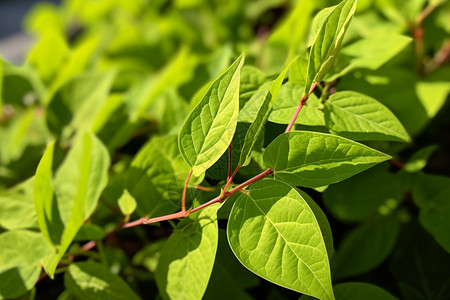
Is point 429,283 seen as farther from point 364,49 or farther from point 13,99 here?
point 13,99

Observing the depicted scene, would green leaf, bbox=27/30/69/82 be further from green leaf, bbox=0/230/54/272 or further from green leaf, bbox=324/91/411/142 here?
green leaf, bbox=324/91/411/142

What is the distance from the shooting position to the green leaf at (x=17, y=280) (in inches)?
20.6

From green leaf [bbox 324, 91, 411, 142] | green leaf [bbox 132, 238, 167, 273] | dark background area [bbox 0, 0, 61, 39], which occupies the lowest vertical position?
dark background area [bbox 0, 0, 61, 39]

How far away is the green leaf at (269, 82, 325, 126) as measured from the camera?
454mm

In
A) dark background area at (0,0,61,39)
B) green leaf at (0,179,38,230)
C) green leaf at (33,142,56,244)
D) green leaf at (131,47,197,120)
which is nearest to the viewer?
green leaf at (33,142,56,244)

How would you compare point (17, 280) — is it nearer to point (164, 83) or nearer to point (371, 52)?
point (164, 83)

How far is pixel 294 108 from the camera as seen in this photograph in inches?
18.2

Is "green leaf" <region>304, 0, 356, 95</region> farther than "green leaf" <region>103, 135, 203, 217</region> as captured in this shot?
No

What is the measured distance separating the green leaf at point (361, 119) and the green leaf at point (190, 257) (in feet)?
0.53

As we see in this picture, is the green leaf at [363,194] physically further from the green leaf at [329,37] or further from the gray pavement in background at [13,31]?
the gray pavement in background at [13,31]

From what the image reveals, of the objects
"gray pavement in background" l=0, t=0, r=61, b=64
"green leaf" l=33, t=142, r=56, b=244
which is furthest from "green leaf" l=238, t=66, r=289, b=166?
"gray pavement in background" l=0, t=0, r=61, b=64

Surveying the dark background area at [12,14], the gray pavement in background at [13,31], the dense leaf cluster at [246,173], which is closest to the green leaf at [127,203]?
the dense leaf cluster at [246,173]

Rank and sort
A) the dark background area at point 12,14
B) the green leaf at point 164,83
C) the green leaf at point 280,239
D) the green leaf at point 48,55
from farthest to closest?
the dark background area at point 12,14
the green leaf at point 48,55
the green leaf at point 164,83
the green leaf at point 280,239

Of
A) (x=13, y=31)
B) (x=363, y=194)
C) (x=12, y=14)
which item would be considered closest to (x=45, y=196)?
(x=363, y=194)
